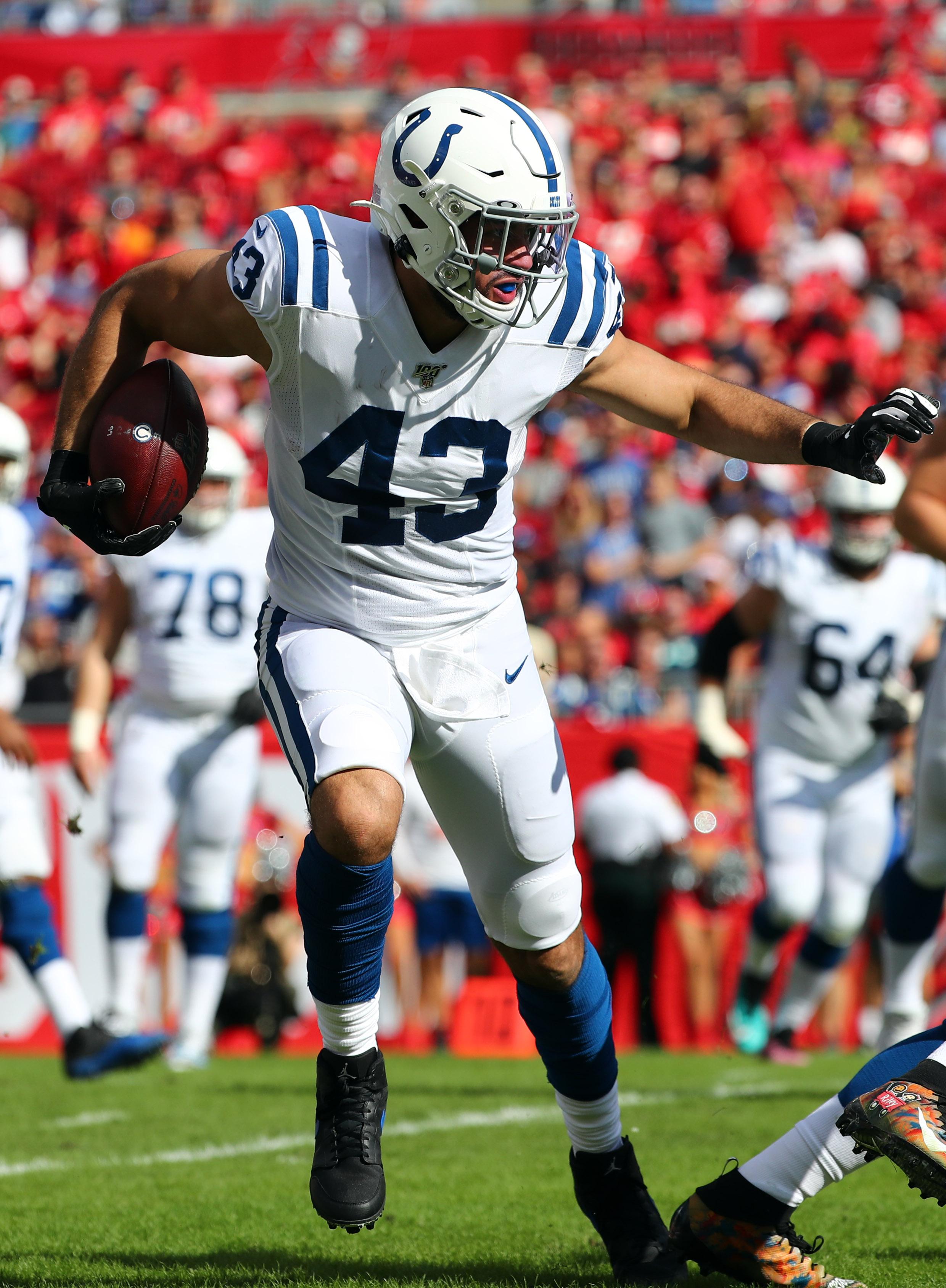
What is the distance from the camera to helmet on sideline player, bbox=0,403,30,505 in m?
5.92

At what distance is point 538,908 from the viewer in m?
3.04

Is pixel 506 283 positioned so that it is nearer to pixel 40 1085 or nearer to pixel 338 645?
pixel 338 645

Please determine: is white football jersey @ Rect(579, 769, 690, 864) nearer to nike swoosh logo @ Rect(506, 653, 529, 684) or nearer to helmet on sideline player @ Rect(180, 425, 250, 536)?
helmet on sideline player @ Rect(180, 425, 250, 536)

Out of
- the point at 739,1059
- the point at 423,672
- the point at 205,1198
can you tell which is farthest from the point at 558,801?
the point at 739,1059

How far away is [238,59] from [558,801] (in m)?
15.7

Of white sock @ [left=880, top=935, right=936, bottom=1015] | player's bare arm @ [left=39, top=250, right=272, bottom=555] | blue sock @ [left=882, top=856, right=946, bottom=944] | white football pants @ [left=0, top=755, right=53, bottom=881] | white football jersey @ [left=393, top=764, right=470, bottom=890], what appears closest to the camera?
player's bare arm @ [left=39, top=250, right=272, bottom=555]

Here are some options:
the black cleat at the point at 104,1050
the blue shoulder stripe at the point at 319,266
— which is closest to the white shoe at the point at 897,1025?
the black cleat at the point at 104,1050

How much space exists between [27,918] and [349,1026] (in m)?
3.29

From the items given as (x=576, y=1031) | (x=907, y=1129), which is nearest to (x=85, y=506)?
(x=576, y=1031)

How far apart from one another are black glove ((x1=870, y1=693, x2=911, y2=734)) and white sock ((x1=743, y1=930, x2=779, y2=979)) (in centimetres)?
96

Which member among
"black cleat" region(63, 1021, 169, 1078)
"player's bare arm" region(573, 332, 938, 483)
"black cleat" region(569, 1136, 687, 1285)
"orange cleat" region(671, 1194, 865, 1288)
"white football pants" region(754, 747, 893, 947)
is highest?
"player's bare arm" region(573, 332, 938, 483)

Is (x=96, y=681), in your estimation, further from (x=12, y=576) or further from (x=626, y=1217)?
(x=626, y=1217)

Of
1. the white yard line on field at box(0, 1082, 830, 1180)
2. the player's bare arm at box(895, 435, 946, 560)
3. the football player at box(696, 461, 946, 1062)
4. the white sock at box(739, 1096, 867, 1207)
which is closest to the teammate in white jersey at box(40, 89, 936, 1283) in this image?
the white sock at box(739, 1096, 867, 1207)

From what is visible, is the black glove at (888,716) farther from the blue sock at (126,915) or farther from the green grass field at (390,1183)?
the blue sock at (126,915)
